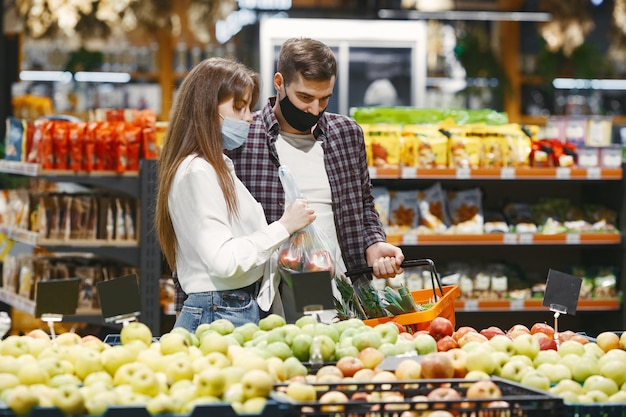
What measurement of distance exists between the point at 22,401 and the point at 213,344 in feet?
1.77

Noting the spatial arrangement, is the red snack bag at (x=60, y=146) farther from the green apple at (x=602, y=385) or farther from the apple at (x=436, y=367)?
the green apple at (x=602, y=385)

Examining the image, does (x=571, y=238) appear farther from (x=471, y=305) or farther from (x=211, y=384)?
(x=211, y=384)

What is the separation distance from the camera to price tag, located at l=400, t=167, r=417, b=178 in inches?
203

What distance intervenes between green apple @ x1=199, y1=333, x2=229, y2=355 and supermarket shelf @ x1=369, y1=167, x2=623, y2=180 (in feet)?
9.50

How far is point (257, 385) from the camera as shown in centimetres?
190

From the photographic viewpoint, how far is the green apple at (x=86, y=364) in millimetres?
2148

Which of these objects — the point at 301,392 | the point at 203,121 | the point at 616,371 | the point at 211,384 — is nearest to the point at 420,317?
the point at 616,371

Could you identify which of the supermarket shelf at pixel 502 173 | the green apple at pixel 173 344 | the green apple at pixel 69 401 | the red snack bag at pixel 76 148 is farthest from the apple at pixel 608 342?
the red snack bag at pixel 76 148

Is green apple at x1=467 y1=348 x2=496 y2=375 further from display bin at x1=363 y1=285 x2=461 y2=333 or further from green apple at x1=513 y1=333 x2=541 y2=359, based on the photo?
→ display bin at x1=363 y1=285 x2=461 y2=333

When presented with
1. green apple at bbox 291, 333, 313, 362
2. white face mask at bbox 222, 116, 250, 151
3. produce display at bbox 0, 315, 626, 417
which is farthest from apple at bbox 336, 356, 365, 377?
white face mask at bbox 222, 116, 250, 151

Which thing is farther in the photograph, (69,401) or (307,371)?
(307,371)

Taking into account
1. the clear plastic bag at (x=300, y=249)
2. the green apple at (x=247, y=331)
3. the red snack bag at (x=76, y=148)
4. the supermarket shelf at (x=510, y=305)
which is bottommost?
the supermarket shelf at (x=510, y=305)

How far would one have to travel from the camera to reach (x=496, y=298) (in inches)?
215

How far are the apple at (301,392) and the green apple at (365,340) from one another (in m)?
0.42
